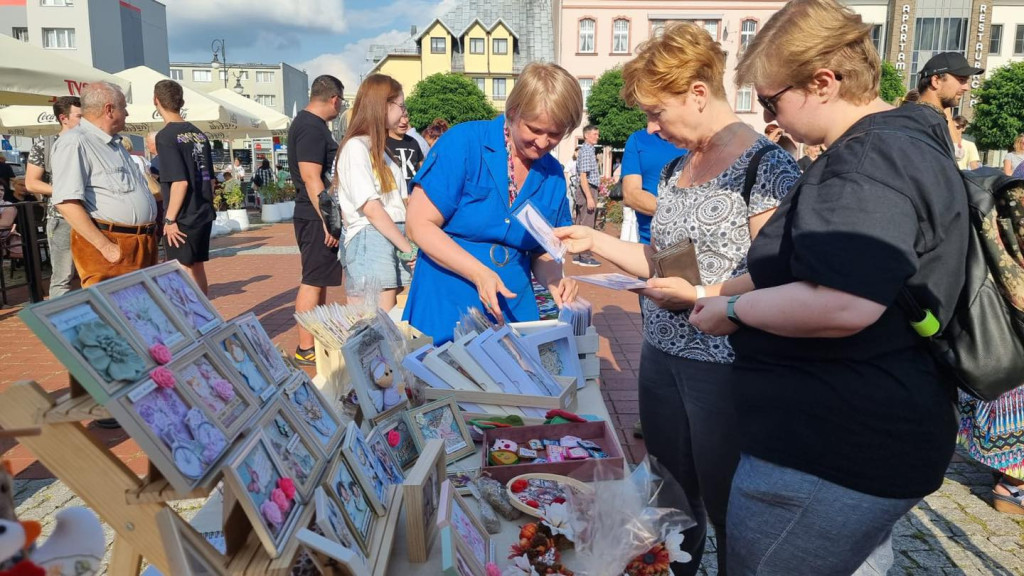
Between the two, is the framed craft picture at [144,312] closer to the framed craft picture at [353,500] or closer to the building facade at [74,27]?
the framed craft picture at [353,500]

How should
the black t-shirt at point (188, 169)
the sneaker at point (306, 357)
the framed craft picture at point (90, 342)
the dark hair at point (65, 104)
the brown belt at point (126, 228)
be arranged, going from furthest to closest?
the dark hair at point (65, 104) → the black t-shirt at point (188, 169) → the sneaker at point (306, 357) → the brown belt at point (126, 228) → the framed craft picture at point (90, 342)

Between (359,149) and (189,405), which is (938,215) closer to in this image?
(189,405)

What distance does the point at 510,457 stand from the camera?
1.99 metres

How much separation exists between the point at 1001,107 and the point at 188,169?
39.0 meters

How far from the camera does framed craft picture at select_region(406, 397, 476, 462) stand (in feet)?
6.55

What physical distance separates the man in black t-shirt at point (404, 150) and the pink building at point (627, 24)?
1362 inches

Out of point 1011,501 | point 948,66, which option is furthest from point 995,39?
point 1011,501

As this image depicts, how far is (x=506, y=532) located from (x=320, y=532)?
0.61 meters

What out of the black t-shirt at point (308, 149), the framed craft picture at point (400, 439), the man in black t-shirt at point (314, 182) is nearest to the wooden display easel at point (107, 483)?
the framed craft picture at point (400, 439)

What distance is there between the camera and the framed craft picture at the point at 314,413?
1462 mm

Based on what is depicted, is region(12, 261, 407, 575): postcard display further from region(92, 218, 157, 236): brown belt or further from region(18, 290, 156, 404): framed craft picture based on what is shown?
region(92, 218, 157, 236): brown belt

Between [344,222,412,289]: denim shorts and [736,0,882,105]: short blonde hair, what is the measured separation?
2844 millimetres

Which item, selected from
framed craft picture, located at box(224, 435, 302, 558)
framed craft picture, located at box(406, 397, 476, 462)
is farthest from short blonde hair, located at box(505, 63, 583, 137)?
framed craft picture, located at box(224, 435, 302, 558)

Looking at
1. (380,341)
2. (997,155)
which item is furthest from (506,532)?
(997,155)
